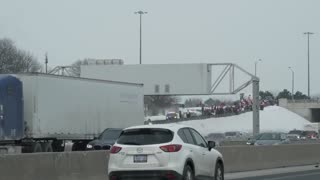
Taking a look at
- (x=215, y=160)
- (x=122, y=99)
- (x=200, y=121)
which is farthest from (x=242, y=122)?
(x=215, y=160)

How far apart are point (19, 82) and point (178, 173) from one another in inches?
505

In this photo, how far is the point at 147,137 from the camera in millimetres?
16656

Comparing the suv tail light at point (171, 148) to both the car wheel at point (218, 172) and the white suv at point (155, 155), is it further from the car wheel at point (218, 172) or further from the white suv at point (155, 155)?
the car wheel at point (218, 172)

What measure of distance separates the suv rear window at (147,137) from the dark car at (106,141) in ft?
37.6

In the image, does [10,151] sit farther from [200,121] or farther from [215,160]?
[200,121]

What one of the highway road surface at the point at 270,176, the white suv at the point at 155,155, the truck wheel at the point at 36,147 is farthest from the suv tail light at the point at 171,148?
the truck wheel at the point at 36,147

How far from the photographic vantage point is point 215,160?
733 inches

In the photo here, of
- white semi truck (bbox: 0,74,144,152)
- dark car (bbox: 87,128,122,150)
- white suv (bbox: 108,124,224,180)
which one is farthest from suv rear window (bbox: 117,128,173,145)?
dark car (bbox: 87,128,122,150)

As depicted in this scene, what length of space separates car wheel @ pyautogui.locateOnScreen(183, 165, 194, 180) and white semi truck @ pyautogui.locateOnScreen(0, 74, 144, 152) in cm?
1162

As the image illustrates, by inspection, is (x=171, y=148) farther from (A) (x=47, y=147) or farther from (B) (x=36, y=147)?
(A) (x=47, y=147)

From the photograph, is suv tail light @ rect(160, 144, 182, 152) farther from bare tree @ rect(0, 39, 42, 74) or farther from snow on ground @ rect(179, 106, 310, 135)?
snow on ground @ rect(179, 106, 310, 135)

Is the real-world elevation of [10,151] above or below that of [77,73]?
below

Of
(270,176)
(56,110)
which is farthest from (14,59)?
(270,176)

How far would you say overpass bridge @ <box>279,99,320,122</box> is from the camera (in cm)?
12200
